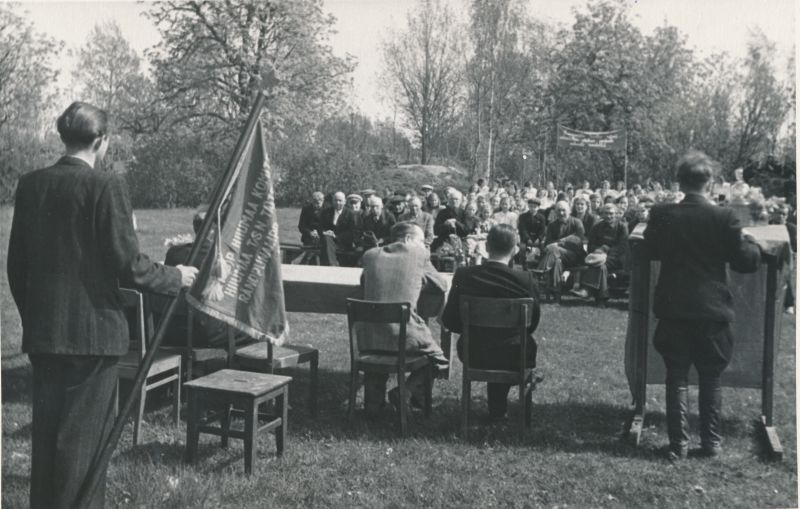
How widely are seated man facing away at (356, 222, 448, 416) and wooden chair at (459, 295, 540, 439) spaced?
0.47 metres

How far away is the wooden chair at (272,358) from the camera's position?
18.4 ft

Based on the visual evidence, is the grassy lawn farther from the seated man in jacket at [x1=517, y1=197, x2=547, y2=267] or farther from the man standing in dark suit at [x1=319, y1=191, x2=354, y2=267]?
the man standing in dark suit at [x1=319, y1=191, x2=354, y2=267]

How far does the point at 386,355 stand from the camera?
5.73m

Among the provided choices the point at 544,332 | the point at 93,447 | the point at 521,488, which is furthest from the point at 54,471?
the point at 544,332

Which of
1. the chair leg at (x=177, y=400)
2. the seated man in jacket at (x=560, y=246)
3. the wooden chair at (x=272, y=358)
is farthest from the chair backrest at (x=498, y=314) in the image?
the seated man in jacket at (x=560, y=246)

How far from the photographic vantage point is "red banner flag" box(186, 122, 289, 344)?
152 inches

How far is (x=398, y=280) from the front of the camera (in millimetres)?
5762

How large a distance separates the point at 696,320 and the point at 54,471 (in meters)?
3.66

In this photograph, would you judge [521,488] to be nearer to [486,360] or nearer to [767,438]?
[486,360]

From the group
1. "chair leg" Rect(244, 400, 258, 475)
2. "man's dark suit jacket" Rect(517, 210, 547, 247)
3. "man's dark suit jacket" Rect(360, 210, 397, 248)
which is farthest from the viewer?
"man's dark suit jacket" Rect(360, 210, 397, 248)

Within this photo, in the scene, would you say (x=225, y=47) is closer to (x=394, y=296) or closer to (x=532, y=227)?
(x=532, y=227)

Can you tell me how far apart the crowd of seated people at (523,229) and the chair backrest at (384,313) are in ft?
17.3

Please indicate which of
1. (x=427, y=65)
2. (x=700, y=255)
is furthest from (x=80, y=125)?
(x=427, y=65)

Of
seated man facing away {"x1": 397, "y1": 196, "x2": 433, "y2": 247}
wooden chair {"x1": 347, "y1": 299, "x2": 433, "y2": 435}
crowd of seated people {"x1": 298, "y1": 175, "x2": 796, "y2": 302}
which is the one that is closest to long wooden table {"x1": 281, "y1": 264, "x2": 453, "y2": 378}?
wooden chair {"x1": 347, "y1": 299, "x2": 433, "y2": 435}
